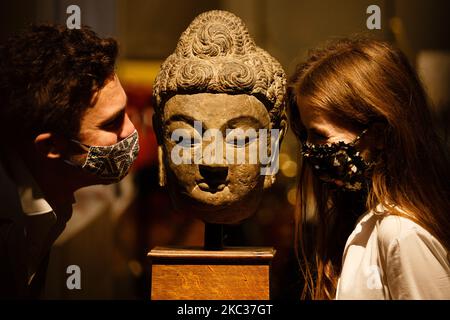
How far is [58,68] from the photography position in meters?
2.60

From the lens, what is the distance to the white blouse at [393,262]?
2.29m

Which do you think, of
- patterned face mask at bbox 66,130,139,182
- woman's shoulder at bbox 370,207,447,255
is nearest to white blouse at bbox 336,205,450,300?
woman's shoulder at bbox 370,207,447,255

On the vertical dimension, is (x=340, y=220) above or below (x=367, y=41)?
below

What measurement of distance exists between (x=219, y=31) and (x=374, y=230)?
1.09 metres

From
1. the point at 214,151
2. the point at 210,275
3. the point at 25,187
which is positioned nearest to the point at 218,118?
the point at 214,151

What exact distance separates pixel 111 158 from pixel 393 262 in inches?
49.5

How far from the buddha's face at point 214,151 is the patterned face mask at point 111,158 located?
21cm

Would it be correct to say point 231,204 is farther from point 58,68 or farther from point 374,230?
point 58,68

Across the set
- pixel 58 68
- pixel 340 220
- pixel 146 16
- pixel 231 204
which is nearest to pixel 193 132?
pixel 231 204

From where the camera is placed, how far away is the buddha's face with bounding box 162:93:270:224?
2.63m

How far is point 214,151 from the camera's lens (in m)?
2.62

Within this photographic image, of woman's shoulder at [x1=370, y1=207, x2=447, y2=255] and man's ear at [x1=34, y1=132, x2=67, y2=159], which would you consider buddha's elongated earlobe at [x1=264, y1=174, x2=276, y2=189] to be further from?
man's ear at [x1=34, y1=132, x2=67, y2=159]

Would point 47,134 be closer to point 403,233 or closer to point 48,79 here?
point 48,79
